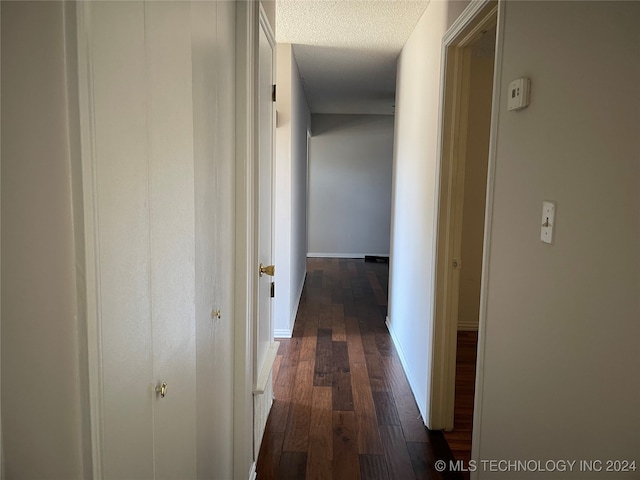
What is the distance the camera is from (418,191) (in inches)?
122

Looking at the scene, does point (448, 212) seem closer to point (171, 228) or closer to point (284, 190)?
point (171, 228)

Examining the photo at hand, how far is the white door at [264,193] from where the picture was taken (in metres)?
2.12

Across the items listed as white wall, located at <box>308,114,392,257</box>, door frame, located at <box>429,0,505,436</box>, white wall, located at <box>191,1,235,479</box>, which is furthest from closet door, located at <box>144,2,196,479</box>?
white wall, located at <box>308,114,392,257</box>

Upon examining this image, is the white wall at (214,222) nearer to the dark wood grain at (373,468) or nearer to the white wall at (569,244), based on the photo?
the dark wood grain at (373,468)

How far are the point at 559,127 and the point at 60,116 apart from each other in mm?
1110

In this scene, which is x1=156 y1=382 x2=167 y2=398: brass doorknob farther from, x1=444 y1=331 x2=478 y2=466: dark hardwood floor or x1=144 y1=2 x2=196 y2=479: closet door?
x1=444 y1=331 x2=478 y2=466: dark hardwood floor

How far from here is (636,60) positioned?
0.93 meters

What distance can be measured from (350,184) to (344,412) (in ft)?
18.3

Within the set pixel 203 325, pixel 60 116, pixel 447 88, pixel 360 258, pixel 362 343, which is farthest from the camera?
pixel 360 258

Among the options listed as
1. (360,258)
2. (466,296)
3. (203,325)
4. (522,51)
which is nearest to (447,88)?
(522,51)

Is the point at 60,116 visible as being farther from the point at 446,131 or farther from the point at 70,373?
the point at 446,131

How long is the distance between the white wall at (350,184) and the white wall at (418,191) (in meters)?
3.81

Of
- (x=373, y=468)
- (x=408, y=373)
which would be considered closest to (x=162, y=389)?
(x=373, y=468)

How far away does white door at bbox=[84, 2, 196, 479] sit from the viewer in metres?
0.69
